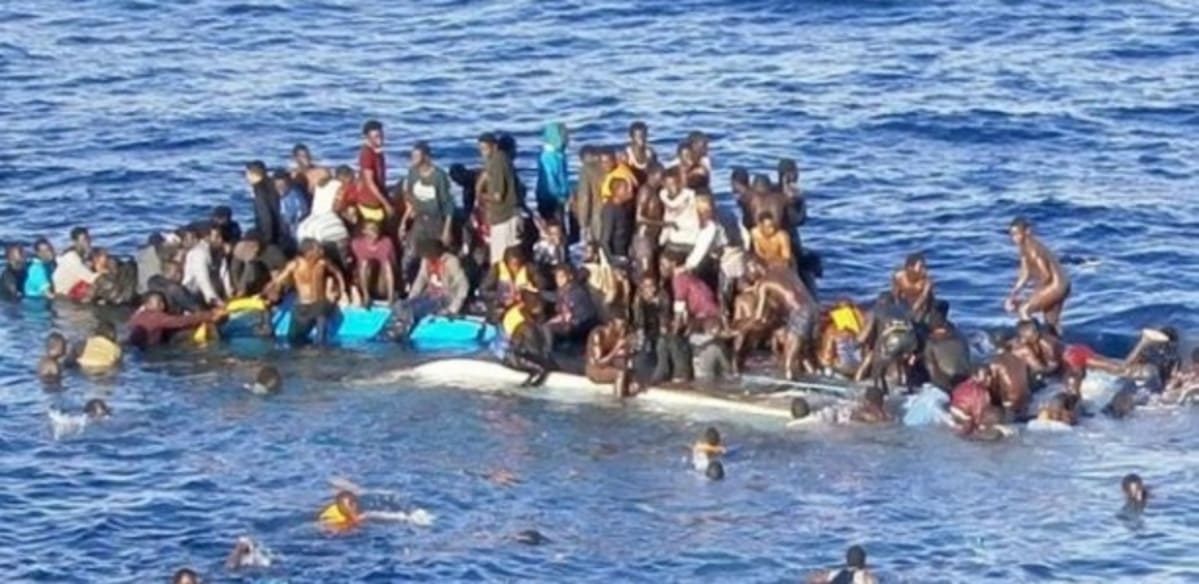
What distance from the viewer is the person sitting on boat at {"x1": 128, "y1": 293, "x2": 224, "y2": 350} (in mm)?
53438

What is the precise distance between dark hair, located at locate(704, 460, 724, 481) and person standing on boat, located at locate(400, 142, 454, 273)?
314 inches

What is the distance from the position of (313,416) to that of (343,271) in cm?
386

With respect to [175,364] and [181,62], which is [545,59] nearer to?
[181,62]

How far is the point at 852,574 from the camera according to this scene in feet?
137

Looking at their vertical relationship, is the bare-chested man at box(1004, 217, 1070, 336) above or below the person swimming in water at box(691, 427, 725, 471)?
above

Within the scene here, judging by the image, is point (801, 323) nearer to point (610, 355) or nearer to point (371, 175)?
point (610, 355)

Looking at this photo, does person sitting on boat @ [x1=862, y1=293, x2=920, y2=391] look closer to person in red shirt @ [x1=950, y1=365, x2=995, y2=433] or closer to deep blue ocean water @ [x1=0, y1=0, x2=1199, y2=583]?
person in red shirt @ [x1=950, y1=365, x2=995, y2=433]

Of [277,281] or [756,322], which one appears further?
[277,281]

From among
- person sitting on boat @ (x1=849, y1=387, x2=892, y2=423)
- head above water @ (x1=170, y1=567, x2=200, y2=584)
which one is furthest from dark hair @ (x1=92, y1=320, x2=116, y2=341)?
person sitting on boat @ (x1=849, y1=387, x2=892, y2=423)

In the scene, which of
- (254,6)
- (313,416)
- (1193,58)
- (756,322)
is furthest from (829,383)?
(254,6)

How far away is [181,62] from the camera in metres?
78.0

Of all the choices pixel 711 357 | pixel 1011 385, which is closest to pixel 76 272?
pixel 711 357

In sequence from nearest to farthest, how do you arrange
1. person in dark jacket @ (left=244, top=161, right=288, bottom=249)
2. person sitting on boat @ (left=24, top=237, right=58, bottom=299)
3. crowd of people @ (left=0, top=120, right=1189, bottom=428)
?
1. crowd of people @ (left=0, top=120, right=1189, bottom=428)
2. person in dark jacket @ (left=244, top=161, right=288, bottom=249)
3. person sitting on boat @ (left=24, top=237, right=58, bottom=299)

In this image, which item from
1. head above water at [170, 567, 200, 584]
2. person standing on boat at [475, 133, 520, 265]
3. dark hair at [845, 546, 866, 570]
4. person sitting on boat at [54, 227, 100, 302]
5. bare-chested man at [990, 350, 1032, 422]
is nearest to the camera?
head above water at [170, 567, 200, 584]
